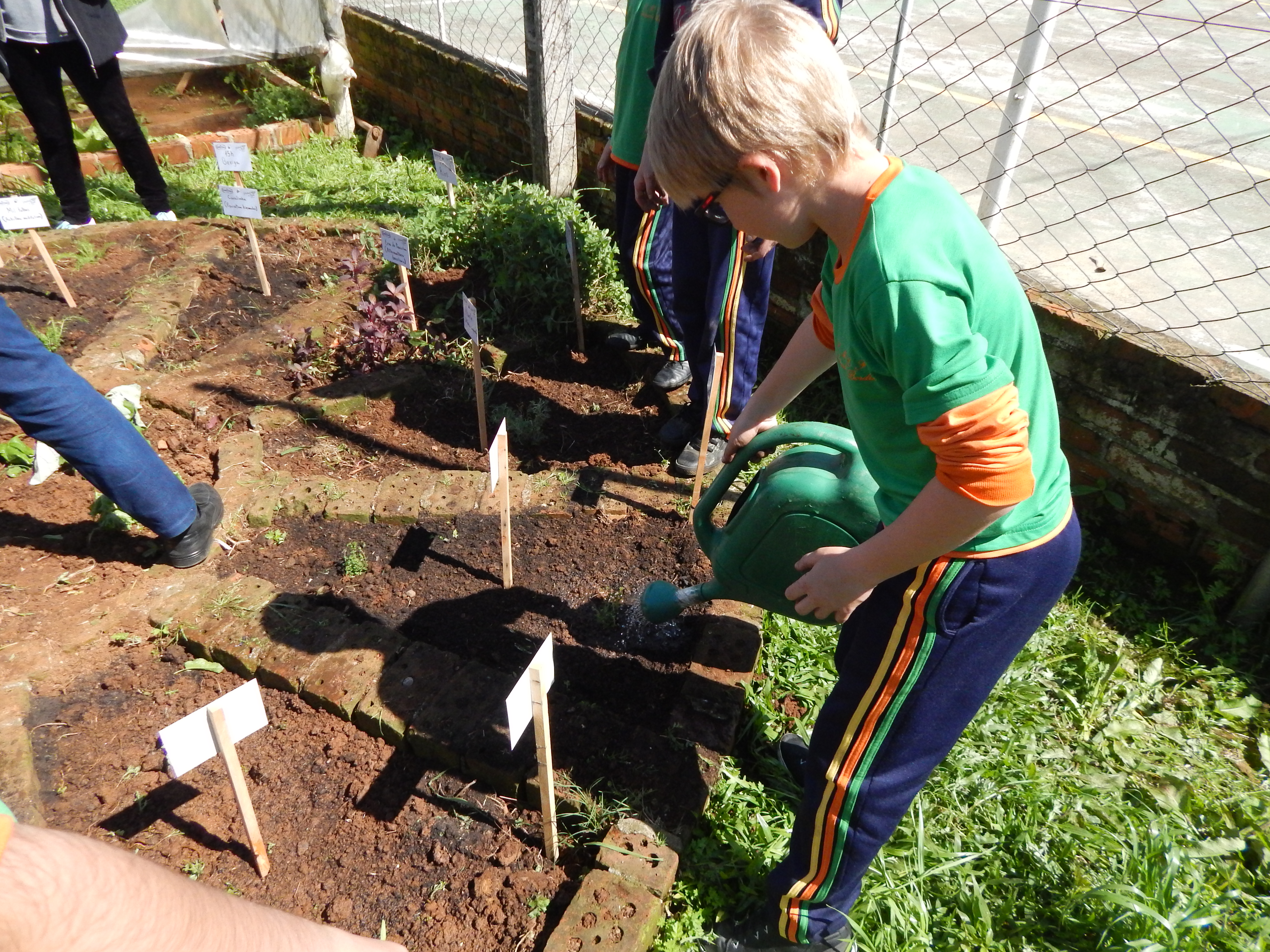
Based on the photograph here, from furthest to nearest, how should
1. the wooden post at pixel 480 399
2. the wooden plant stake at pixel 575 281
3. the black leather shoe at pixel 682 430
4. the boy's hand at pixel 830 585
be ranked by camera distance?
the wooden plant stake at pixel 575 281, the black leather shoe at pixel 682 430, the wooden post at pixel 480 399, the boy's hand at pixel 830 585

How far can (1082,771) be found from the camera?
6.63 ft

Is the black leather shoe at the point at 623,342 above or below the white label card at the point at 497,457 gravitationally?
below

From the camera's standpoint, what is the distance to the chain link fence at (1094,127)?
2742mm

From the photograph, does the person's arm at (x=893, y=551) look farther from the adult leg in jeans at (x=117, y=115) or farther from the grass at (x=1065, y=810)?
the adult leg in jeans at (x=117, y=115)

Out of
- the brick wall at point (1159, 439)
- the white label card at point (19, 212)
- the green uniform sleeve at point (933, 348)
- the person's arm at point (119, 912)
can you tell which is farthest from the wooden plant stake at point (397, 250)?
the person's arm at point (119, 912)

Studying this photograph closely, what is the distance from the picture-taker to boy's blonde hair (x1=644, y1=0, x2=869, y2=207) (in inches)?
42.3

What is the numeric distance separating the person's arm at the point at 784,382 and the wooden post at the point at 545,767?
656 millimetres

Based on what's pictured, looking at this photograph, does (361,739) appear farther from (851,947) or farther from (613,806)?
(851,947)

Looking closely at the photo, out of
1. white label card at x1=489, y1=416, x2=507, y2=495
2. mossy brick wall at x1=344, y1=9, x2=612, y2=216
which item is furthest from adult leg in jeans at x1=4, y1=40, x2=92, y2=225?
white label card at x1=489, y1=416, x2=507, y2=495

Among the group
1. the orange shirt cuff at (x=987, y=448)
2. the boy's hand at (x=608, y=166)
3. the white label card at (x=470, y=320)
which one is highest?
the orange shirt cuff at (x=987, y=448)

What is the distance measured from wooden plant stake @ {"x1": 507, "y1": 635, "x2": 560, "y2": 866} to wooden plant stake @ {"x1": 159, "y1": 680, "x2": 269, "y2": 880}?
1.64ft

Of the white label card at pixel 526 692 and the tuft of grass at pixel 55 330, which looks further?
the tuft of grass at pixel 55 330

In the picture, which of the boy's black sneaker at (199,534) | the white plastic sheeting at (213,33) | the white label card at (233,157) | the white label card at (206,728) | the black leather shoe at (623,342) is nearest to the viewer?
the white label card at (206,728)

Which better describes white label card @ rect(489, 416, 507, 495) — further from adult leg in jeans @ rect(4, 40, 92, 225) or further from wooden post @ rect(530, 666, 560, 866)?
adult leg in jeans @ rect(4, 40, 92, 225)
